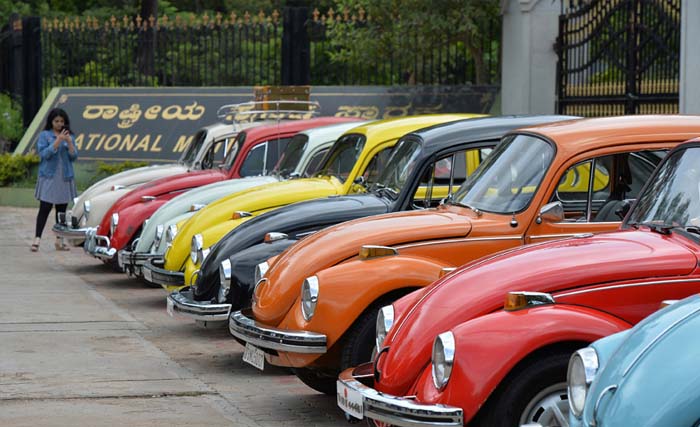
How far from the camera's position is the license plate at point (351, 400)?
5621mm

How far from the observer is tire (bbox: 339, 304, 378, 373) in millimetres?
6895

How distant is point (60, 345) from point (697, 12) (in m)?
8.91

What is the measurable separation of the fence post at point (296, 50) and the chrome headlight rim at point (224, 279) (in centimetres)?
1495

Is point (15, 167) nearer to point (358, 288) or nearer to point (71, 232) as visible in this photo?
point (71, 232)

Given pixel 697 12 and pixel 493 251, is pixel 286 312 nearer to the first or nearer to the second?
pixel 493 251

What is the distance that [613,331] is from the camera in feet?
17.3

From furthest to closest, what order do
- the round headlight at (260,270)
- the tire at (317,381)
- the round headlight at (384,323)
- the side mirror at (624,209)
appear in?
the round headlight at (260,270), the tire at (317,381), the side mirror at (624,209), the round headlight at (384,323)

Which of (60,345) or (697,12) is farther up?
(697,12)

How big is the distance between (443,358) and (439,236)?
2145 millimetres

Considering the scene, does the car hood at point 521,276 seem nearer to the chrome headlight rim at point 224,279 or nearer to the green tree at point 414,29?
the chrome headlight rim at point 224,279

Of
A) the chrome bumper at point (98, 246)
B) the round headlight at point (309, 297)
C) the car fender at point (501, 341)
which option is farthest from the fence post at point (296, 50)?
the car fender at point (501, 341)

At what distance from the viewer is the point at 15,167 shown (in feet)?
75.1

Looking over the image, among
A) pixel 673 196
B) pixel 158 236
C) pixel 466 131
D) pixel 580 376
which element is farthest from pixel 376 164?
pixel 580 376

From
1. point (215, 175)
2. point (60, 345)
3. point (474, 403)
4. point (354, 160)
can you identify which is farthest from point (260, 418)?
point (215, 175)
